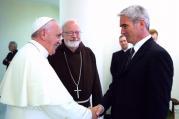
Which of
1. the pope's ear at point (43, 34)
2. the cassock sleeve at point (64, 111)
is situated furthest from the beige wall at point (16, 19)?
the cassock sleeve at point (64, 111)

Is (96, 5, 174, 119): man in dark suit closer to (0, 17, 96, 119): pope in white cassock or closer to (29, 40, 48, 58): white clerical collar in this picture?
(0, 17, 96, 119): pope in white cassock

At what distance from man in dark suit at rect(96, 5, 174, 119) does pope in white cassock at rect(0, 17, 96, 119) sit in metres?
0.46

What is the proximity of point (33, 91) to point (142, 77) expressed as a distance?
885 mm

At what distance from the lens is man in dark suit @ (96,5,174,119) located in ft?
7.37

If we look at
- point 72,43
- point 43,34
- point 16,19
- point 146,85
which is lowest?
point 16,19

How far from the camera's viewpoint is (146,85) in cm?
234

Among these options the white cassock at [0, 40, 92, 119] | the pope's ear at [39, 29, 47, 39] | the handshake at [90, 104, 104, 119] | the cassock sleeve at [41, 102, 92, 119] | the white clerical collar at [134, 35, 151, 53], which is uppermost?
the pope's ear at [39, 29, 47, 39]

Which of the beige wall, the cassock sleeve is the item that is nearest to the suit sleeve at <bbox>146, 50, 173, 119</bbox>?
the cassock sleeve

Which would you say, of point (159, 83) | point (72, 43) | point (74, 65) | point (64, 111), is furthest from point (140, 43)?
point (74, 65)

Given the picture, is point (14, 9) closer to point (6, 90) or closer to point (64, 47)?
point (64, 47)

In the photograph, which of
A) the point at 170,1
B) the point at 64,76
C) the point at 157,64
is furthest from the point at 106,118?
the point at 157,64

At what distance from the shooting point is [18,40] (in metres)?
10.7

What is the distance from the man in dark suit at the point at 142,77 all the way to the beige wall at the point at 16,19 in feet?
25.7

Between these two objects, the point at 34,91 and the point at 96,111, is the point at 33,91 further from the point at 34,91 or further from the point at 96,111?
the point at 96,111
